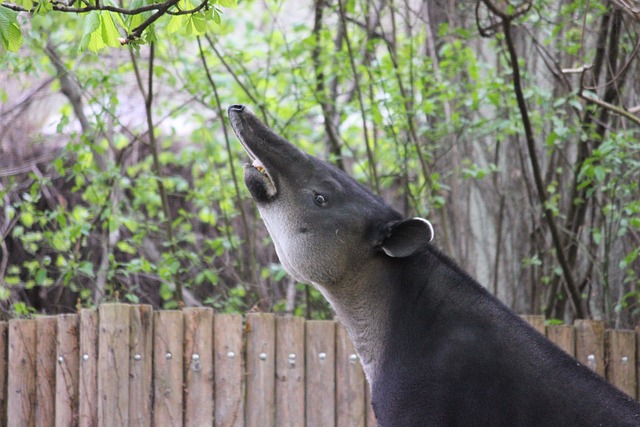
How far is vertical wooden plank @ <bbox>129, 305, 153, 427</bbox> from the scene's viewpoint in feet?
17.4

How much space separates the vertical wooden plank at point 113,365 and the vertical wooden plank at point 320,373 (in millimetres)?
1092

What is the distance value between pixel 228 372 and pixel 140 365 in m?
0.53

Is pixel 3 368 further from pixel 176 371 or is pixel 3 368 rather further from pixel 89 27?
pixel 89 27

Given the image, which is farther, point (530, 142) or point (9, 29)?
point (530, 142)

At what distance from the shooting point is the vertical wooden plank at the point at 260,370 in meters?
5.40

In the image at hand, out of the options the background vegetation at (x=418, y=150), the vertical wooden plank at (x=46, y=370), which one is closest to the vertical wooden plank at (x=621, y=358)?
the background vegetation at (x=418, y=150)

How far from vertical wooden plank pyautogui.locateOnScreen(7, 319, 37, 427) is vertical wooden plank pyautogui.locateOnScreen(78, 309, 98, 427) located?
0.31 m

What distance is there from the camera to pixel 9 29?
338 cm

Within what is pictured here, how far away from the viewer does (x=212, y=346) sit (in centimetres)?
539

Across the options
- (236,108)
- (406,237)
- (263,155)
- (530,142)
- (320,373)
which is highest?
(530,142)

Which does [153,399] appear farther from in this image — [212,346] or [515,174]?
[515,174]

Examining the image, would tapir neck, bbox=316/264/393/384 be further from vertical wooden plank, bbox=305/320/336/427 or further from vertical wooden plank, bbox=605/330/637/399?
vertical wooden plank, bbox=605/330/637/399

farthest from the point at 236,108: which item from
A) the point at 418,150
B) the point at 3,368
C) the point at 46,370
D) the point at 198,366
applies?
the point at 418,150

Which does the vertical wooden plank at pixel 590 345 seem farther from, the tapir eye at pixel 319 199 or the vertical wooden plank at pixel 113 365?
the vertical wooden plank at pixel 113 365
